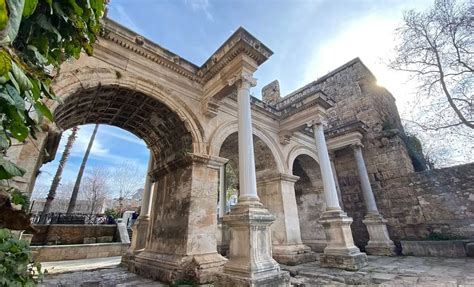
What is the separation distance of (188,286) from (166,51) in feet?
19.2

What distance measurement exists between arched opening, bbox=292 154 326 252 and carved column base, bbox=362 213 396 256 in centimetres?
184

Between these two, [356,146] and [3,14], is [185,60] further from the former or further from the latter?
[356,146]

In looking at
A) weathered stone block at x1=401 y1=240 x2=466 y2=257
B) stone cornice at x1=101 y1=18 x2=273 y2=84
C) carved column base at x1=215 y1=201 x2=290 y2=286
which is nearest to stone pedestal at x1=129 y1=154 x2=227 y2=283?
carved column base at x1=215 y1=201 x2=290 y2=286

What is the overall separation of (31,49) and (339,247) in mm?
7672

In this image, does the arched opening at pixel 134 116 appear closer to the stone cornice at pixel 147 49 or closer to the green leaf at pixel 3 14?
the stone cornice at pixel 147 49

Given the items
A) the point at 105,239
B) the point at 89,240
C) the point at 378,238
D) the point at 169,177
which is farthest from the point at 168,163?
the point at 378,238

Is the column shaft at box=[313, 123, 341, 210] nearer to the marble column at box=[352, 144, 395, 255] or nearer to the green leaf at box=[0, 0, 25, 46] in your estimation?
the marble column at box=[352, 144, 395, 255]

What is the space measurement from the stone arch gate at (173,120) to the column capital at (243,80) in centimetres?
3

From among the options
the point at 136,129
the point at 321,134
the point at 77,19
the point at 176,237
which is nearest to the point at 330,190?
the point at 321,134

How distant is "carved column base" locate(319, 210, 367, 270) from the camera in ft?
20.3

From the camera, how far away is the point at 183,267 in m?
4.82

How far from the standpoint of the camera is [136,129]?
23.5 ft

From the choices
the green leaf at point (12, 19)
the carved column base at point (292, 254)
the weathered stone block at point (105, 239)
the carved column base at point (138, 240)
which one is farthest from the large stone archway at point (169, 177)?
the weathered stone block at point (105, 239)

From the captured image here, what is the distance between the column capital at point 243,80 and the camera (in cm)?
565
